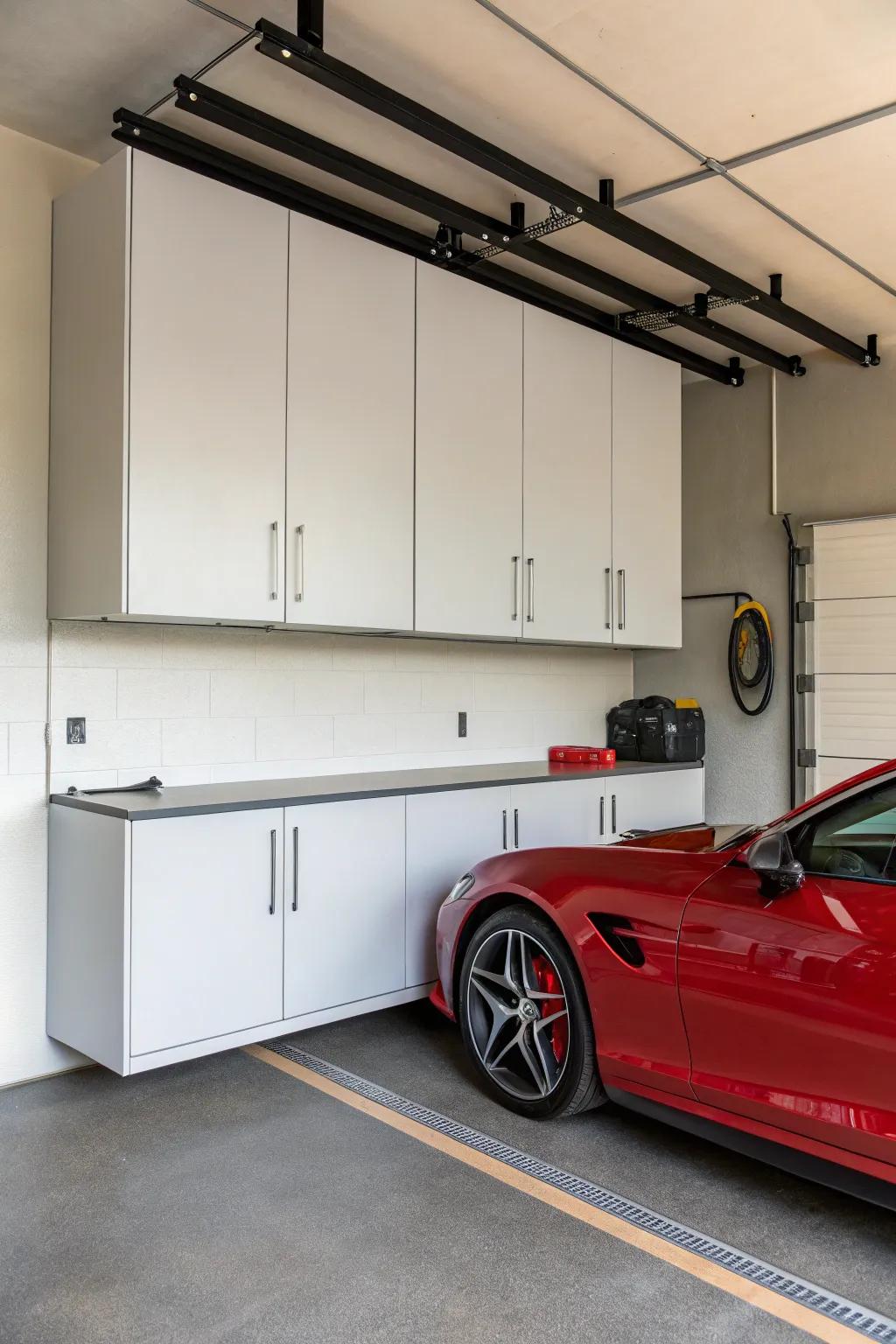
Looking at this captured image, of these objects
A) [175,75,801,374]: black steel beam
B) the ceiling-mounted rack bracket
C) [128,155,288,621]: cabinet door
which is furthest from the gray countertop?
the ceiling-mounted rack bracket

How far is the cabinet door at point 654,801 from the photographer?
475 centimetres

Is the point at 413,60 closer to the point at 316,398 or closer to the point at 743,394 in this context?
the point at 316,398

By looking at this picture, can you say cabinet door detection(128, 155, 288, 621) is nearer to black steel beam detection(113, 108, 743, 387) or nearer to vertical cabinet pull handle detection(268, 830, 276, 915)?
black steel beam detection(113, 108, 743, 387)

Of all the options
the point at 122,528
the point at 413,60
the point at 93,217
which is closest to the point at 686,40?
the point at 413,60

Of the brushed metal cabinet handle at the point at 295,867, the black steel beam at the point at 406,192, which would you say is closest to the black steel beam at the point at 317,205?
the black steel beam at the point at 406,192

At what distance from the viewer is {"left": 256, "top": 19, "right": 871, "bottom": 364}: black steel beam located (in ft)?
8.79

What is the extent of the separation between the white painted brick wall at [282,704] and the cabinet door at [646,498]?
0.52 metres

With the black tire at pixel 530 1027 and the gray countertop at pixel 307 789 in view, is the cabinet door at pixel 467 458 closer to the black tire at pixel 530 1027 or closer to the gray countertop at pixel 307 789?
the gray countertop at pixel 307 789

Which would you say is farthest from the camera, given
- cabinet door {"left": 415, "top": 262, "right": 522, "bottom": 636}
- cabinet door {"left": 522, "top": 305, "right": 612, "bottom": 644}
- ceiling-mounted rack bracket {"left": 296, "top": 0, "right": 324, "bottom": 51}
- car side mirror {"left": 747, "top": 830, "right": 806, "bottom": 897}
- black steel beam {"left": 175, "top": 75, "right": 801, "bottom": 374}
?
cabinet door {"left": 522, "top": 305, "right": 612, "bottom": 644}

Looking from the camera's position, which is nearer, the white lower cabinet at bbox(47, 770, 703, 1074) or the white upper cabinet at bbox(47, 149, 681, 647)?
the white lower cabinet at bbox(47, 770, 703, 1074)

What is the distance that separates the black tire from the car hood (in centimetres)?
37

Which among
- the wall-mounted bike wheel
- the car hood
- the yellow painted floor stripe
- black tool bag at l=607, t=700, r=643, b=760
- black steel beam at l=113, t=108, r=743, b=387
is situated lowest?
the yellow painted floor stripe

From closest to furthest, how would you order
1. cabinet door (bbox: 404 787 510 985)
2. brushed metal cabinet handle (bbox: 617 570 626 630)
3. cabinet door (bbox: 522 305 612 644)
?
cabinet door (bbox: 404 787 510 985) < cabinet door (bbox: 522 305 612 644) < brushed metal cabinet handle (bbox: 617 570 626 630)

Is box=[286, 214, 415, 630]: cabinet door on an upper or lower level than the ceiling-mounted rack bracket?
lower
